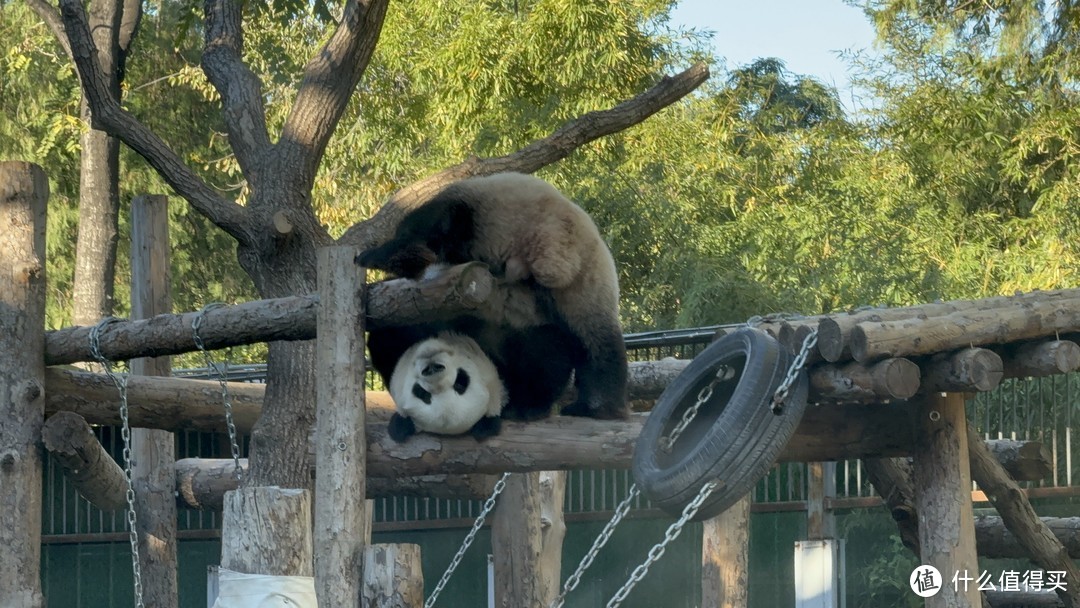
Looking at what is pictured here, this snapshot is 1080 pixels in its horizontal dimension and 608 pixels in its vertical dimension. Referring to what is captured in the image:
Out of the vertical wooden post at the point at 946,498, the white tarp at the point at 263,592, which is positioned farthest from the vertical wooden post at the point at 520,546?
the white tarp at the point at 263,592

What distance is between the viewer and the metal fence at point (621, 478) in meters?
7.92

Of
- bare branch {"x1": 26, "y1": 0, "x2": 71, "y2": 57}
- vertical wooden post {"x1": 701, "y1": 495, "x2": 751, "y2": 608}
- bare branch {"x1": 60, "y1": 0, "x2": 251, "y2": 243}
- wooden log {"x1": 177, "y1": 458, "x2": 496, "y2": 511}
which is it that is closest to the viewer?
vertical wooden post {"x1": 701, "y1": 495, "x2": 751, "y2": 608}

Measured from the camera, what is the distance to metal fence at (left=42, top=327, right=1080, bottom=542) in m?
7.92

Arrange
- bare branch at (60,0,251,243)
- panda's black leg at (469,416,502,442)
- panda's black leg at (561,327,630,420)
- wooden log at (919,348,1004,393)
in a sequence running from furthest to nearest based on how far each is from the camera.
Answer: bare branch at (60,0,251,243)
panda's black leg at (561,327,630,420)
panda's black leg at (469,416,502,442)
wooden log at (919,348,1004,393)

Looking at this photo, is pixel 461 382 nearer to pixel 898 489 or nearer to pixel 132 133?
pixel 132 133

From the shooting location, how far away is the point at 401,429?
15.5 feet

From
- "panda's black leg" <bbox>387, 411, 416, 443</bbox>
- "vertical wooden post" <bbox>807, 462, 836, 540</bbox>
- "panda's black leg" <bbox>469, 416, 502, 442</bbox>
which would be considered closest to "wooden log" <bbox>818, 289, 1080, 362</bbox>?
"panda's black leg" <bbox>469, 416, 502, 442</bbox>

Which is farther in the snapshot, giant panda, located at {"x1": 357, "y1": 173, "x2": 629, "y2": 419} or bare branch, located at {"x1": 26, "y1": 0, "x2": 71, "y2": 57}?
bare branch, located at {"x1": 26, "y1": 0, "x2": 71, "y2": 57}

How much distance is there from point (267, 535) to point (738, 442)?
1548 millimetres

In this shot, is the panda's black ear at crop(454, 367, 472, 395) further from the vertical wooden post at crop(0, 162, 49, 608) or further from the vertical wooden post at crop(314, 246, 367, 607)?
the vertical wooden post at crop(0, 162, 49, 608)

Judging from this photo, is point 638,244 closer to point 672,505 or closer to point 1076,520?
point 1076,520

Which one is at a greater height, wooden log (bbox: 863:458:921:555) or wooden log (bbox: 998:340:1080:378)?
wooden log (bbox: 998:340:1080:378)

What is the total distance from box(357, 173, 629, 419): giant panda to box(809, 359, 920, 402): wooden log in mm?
926

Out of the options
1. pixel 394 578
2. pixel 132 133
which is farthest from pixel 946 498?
pixel 132 133
